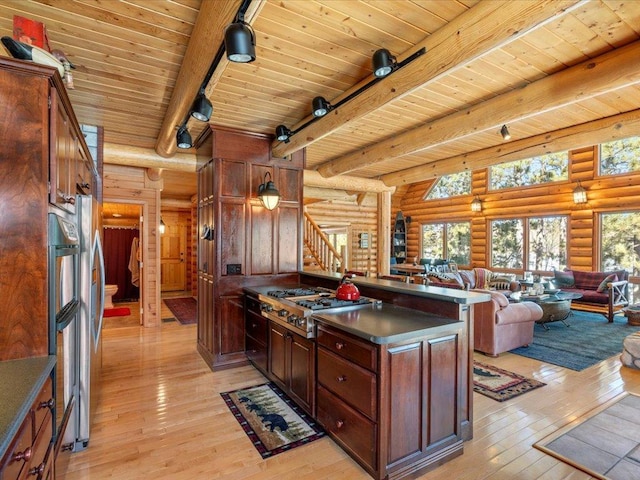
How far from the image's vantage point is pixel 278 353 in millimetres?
3328

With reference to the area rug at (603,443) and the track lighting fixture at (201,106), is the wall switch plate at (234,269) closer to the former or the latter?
the track lighting fixture at (201,106)

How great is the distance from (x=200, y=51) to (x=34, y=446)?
2.28 m

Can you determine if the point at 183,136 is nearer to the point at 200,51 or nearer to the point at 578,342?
the point at 200,51

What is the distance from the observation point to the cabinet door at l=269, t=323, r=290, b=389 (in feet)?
10.5

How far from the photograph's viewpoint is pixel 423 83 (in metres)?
2.52

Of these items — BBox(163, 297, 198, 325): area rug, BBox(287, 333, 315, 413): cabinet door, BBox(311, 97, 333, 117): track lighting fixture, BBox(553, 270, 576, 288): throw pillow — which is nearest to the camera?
BBox(287, 333, 315, 413): cabinet door

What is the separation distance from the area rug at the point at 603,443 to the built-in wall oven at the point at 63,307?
10.4 ft

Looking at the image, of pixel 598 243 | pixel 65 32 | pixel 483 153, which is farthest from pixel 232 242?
pixel 598 243

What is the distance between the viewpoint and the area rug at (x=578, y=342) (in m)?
4.38

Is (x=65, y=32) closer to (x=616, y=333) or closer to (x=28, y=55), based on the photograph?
(x=28, y=55)

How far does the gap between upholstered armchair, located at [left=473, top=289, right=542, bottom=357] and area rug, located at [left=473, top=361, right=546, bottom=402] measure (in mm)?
450

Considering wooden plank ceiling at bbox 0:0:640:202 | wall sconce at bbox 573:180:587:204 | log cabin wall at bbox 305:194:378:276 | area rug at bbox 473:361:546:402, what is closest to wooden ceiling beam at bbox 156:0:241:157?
wooden plank ceiling at bbox 0:0:640:202

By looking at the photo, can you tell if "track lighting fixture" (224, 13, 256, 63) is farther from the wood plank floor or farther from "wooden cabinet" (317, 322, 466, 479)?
the wood plank floor

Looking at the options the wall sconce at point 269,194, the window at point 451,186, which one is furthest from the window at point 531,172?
the wall sconce at point 269,194
